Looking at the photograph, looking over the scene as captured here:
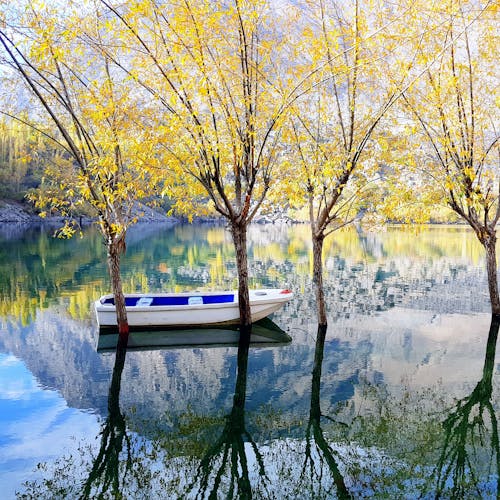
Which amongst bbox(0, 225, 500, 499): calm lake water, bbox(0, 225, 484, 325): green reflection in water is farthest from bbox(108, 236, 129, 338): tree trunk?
bbox(0, 225, 484, 325): green reflection in water

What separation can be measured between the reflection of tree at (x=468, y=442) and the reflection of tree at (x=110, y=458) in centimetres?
490

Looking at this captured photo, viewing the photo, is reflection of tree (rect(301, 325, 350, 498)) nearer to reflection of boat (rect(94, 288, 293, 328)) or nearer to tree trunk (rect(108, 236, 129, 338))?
reflection of boat (rect(94, 288, 293, 328))

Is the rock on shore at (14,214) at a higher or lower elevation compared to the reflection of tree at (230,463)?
higher

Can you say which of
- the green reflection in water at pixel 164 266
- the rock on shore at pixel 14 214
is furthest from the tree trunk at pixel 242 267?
the rock on shore at pixel 14 214

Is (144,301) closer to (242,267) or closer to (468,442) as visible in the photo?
(242,267)

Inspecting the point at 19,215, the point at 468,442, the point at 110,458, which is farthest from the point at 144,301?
the point at 19,215

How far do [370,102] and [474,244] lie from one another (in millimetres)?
41737

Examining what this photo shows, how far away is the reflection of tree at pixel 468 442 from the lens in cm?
742

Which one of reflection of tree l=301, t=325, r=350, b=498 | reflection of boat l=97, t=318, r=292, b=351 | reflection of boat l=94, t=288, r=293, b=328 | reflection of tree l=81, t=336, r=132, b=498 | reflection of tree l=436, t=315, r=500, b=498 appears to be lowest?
reflection of tree l=436, t=315, r=500, b=498

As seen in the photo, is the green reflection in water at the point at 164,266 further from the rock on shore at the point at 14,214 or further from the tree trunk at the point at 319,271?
the rock on shore at the point at 14,214

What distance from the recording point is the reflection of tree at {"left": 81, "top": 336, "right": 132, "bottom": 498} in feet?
23.6

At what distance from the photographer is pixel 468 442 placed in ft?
28.9

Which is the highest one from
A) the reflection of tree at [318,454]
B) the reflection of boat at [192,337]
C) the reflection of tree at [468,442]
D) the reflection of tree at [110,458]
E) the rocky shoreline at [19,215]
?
the rocky shoreline at [19,215]

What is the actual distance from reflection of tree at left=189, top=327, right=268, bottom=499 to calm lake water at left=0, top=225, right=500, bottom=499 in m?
0.03
